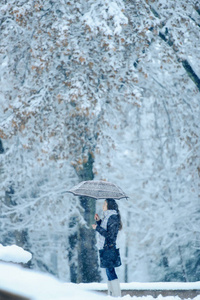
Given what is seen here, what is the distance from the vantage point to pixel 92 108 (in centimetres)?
1037

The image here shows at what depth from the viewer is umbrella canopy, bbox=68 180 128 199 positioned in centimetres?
709

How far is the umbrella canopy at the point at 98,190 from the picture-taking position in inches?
279

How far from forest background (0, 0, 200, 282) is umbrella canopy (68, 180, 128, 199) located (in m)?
2.79

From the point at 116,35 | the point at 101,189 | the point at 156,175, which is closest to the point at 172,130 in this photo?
the point at 156,175

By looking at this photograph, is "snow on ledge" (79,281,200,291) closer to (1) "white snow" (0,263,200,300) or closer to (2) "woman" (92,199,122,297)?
(2) "woman" (92,199,122,297)

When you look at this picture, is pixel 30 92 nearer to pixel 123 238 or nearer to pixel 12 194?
pixel 12 194

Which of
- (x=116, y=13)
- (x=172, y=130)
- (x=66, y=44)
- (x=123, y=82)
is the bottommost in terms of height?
(x=172, y=130)

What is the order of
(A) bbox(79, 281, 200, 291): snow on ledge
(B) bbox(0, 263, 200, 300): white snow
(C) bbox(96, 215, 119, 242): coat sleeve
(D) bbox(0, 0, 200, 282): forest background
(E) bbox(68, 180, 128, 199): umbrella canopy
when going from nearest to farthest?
1. (B) bbox(0, 263, 200, 300): white snow
2. (C) bbox(96, 215, 119, 242): coat sleeve
3. (E) bbox(68, 180, 128, 199): umbrella canopy
4. (A) bbox(79, 281, 200, 291): snow on ledge
5. (D) bbox(0, 0, 200, 282): forest background

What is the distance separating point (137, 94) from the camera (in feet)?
34.7

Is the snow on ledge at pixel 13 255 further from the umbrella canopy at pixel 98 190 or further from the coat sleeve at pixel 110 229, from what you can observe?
the umbrella canopy at pixel 98 190

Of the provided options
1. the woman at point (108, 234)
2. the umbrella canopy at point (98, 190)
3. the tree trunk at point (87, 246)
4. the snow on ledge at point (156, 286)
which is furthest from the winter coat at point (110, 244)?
the tree trunk at point (87, 246)

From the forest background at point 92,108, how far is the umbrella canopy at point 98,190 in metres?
2.79

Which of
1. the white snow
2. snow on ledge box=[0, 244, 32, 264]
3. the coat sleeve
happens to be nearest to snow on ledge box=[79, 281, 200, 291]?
the coat sleeve

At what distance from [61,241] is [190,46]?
8307 millimetres
